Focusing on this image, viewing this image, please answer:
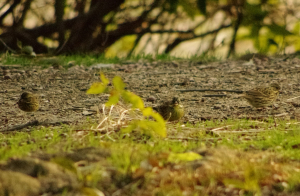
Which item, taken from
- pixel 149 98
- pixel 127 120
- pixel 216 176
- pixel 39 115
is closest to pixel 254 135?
pixel 127 120

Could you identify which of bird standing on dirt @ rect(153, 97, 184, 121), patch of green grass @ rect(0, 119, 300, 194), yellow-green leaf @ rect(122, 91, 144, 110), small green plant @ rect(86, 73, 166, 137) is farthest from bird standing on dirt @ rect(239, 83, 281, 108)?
yellow-green leaf @ rect(122, 91, 144, 110)

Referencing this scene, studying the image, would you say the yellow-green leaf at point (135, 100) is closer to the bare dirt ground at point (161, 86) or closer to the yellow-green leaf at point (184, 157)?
the yellow-green leaf at point (184, 157)

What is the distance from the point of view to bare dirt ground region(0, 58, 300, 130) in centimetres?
486

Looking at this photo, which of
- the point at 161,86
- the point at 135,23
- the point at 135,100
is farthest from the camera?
the point at 135,23

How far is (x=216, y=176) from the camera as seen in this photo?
2.43 metres

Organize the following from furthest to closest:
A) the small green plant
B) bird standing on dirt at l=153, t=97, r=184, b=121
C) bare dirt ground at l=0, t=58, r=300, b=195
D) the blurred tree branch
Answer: the blurred tree branch, bird standing on dirt at l=153, t=97, r=184, b=121, the small green plant, bare dirt ground at l=0, t=58, r=300, b=195

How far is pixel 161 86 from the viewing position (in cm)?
608

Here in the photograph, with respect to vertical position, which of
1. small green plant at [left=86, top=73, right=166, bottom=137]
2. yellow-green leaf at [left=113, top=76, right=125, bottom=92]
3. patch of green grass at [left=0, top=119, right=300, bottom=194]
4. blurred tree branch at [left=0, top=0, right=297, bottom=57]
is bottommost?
patch of green grass at [left=0, top=119, right=300, bottom=194]

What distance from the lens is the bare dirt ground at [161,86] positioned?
15.9 feet

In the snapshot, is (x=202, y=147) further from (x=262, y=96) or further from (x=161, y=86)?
(x=161, y=86)

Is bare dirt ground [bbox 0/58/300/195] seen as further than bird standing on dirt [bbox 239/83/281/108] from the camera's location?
No

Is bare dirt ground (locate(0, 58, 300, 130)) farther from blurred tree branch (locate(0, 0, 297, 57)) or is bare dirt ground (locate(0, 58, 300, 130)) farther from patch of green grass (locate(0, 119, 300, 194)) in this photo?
blurred tree branch (locate(0, 0, 297, 57))

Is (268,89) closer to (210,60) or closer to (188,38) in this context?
(210,60)

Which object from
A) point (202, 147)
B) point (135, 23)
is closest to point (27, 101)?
point (202, 147)
